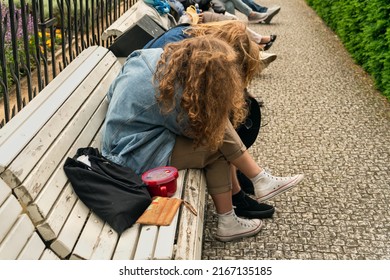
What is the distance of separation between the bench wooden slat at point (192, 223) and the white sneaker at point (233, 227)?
0.31 m

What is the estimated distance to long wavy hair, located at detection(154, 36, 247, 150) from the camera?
2.60 meters

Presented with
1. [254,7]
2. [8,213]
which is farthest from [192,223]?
Answer: [254,7]

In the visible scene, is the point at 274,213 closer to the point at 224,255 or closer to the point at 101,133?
the point at 224,255

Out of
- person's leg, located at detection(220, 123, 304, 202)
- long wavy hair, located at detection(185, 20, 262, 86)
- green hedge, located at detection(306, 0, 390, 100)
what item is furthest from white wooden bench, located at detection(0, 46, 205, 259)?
green hedge, located at detection(306, 0, 390, 100)

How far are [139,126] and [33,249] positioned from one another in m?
1.01

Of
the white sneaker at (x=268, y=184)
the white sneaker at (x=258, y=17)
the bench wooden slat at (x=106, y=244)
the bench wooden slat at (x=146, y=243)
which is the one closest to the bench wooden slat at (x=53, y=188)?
the bench wooden slat at (x=106, y=244)

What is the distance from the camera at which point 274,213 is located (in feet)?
11.6

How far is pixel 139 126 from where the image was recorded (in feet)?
9.46

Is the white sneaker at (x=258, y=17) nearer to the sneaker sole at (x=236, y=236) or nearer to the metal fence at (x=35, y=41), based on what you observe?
the metal fence at (x=35, y=41)

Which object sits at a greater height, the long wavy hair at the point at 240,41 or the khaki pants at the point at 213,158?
the long wavy hair at the point at 240,41

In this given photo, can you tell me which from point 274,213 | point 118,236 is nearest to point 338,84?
point 274,213

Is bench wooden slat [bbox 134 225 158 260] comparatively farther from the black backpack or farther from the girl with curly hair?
the girl with curly hair

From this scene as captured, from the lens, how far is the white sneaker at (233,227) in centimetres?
318

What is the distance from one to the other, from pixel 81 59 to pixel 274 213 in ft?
5.33
